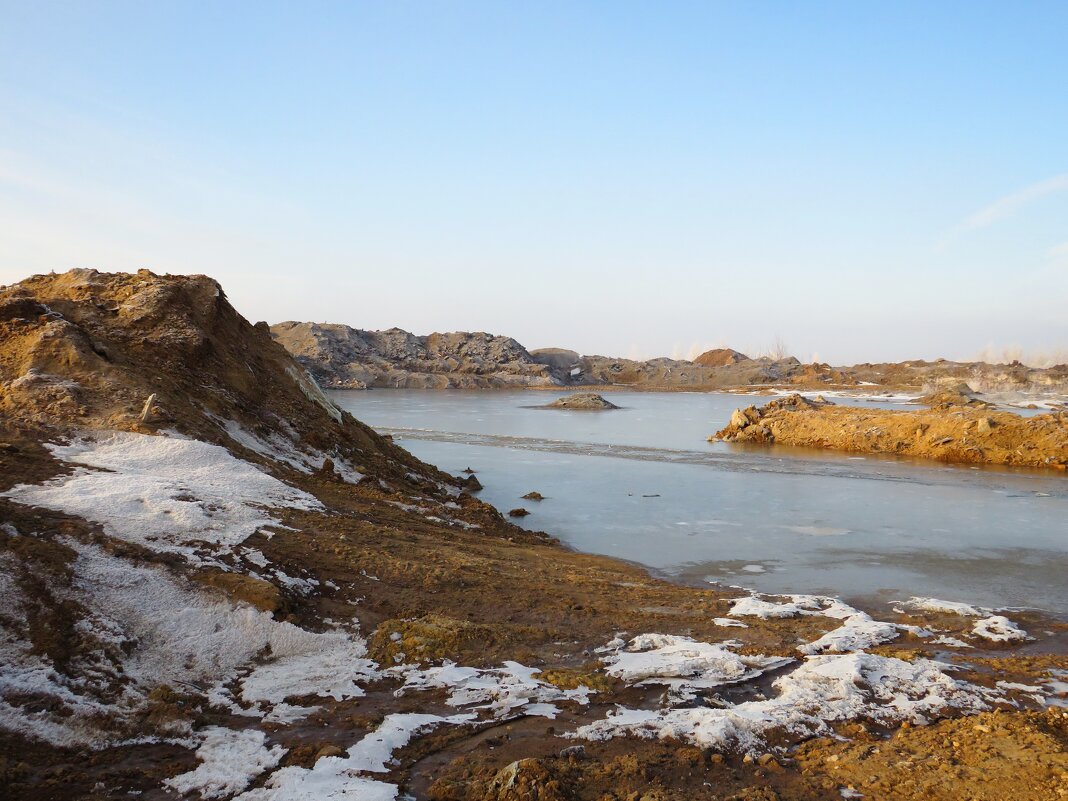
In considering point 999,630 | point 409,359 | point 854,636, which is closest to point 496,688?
point 854,636

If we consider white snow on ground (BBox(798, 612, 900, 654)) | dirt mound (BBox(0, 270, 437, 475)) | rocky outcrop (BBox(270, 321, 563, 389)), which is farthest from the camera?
rocky outcrop (BBox(270, 321, 563, 389))

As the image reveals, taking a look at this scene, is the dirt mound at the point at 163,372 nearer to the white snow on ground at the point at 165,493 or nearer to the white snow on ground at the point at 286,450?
the white snow on ground at the point at 286,450

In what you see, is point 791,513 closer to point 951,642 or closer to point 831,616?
point 831,616

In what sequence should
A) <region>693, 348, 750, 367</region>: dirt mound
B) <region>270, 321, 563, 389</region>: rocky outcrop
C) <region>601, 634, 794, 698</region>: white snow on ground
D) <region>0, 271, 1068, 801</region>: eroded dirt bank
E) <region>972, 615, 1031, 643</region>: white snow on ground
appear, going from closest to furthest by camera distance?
<region>0, 271, 1068, 801</region>: eroded dirt bank
<region>601, 634, 794, 698</region>: white snow on ground
<region>972, 615, 1031, 643</region>: white snow on ground
<region>270, 321, 563, 389</region>: rocky outcrop
<region>693, 348, 750, 367</region>: dirt mound

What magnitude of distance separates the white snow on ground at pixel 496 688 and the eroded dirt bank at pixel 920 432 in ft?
63.4

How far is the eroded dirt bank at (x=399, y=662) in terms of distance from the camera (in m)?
3.28

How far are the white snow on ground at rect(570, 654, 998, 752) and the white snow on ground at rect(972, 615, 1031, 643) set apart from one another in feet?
5.00

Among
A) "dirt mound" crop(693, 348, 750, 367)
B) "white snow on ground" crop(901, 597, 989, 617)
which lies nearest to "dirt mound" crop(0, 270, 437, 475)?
"white snow on ground" crop(901, 597, 989, 617)

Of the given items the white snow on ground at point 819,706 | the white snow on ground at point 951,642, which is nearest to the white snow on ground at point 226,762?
the white snow on ground at point 819,706

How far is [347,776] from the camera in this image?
10.6ft

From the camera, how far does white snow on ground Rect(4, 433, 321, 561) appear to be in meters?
5.64

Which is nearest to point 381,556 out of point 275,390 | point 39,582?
point 39,582

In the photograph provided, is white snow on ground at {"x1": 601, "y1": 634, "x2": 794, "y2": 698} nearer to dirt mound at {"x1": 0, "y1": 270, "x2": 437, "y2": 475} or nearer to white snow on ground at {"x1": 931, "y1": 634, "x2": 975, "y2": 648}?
white snow on ground at {"x1": 931, "y1": 634, "x2": 975, "y2": 648}

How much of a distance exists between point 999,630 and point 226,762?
6.19 m
